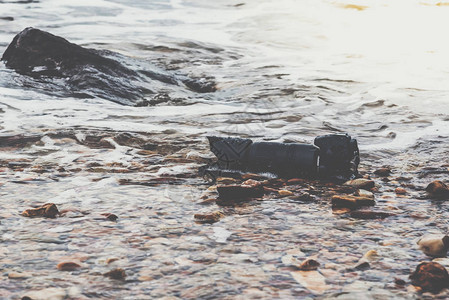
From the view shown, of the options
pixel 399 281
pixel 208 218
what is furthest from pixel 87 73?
pixel 399 281

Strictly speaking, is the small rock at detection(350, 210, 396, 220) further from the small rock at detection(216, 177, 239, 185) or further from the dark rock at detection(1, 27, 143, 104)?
the dark rock at detection(1, 27, 143, 104)

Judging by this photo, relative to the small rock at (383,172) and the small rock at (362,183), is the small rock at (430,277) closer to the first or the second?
the small rock at (362,183)

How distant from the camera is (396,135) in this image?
5.70m

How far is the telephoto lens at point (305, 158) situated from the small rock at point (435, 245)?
133 centimetres

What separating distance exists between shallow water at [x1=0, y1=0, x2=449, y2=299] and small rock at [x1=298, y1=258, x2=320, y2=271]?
1.6 inches

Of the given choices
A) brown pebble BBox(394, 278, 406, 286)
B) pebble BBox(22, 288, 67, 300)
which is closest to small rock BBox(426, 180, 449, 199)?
brown pebble BBox(394, 278, 406, 286)

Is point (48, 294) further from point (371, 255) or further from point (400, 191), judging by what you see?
point (400, 191)

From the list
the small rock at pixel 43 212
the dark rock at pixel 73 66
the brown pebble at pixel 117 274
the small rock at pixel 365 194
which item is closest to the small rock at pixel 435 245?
the small rock at pixel 365 194

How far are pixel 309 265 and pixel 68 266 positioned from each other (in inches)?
37.5

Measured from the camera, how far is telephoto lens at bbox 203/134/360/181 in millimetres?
3447

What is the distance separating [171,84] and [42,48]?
107 inches

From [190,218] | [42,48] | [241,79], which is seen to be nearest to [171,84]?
[241,79]

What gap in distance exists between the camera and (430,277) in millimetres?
1693

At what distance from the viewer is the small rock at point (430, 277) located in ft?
5.47
